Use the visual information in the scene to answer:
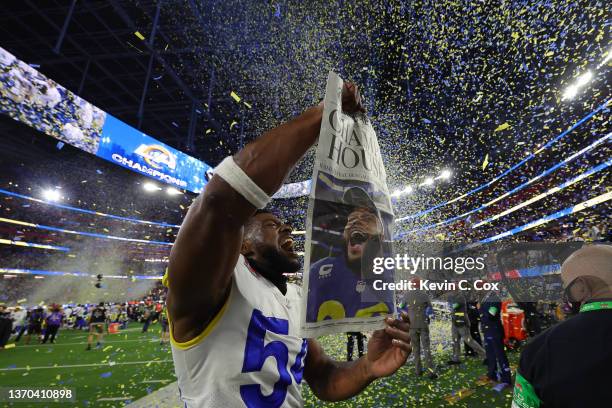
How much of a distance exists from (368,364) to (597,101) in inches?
1307

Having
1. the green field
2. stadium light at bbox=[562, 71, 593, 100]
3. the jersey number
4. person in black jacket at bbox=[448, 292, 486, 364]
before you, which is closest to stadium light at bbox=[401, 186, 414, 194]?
stadium light at bbox=[562, 71, 593, 100]

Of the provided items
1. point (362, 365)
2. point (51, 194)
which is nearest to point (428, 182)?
point (362, 365)

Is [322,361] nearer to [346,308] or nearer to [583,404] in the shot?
[346,308]

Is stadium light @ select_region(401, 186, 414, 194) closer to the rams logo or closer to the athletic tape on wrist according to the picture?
the rams logo

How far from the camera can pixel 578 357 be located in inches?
63.7

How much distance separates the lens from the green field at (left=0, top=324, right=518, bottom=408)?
5307 millimetres

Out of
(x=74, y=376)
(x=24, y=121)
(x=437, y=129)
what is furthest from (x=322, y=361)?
(x=437, y=129)

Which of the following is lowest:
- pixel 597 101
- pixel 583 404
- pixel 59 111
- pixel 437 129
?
pixel 583 404

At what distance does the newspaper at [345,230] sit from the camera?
106 cm

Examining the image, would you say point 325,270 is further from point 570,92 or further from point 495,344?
point 570,92

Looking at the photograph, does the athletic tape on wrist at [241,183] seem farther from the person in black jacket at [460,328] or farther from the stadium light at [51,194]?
the stadium light at [51,194]

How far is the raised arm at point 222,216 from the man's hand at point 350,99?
313 millimetres

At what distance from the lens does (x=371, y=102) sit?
14766mm

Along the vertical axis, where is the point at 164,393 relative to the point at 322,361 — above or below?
below
